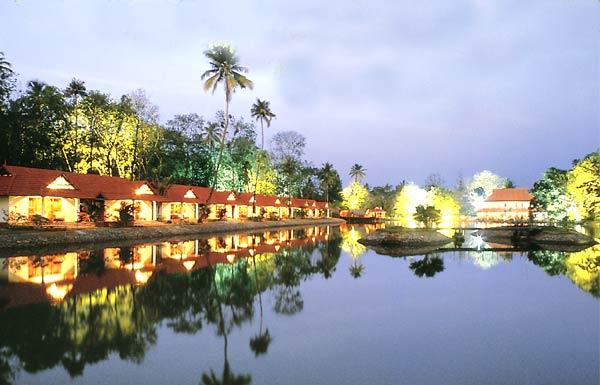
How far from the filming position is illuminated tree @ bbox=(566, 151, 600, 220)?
48.9 meters

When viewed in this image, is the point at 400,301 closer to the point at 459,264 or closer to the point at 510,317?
the point at 510,317

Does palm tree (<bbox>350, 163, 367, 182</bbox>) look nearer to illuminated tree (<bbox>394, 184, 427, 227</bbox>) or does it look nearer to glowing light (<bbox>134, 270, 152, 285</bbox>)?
illuminated tree (<bbox>394, 184, 427, 227</bbox>)

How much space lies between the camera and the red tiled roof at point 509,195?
88125mm

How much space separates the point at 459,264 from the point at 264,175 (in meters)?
46.6

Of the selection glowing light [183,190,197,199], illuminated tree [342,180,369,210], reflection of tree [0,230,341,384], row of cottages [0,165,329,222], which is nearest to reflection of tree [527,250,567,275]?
reflection of tree [0,230,341,384]

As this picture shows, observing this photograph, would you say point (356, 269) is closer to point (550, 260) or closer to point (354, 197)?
point (550, 260)

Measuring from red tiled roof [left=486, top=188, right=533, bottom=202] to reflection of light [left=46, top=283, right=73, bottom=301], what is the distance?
8896 centimetres

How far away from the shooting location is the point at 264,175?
65875 mm

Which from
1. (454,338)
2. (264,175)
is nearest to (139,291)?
(454,338)

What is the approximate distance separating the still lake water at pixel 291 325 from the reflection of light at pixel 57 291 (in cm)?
6

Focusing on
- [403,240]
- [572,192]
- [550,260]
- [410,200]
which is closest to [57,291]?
[550,260]

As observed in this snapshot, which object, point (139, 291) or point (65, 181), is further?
point (65, 181)

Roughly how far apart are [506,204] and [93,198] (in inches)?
3091

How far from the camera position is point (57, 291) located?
12828mm
